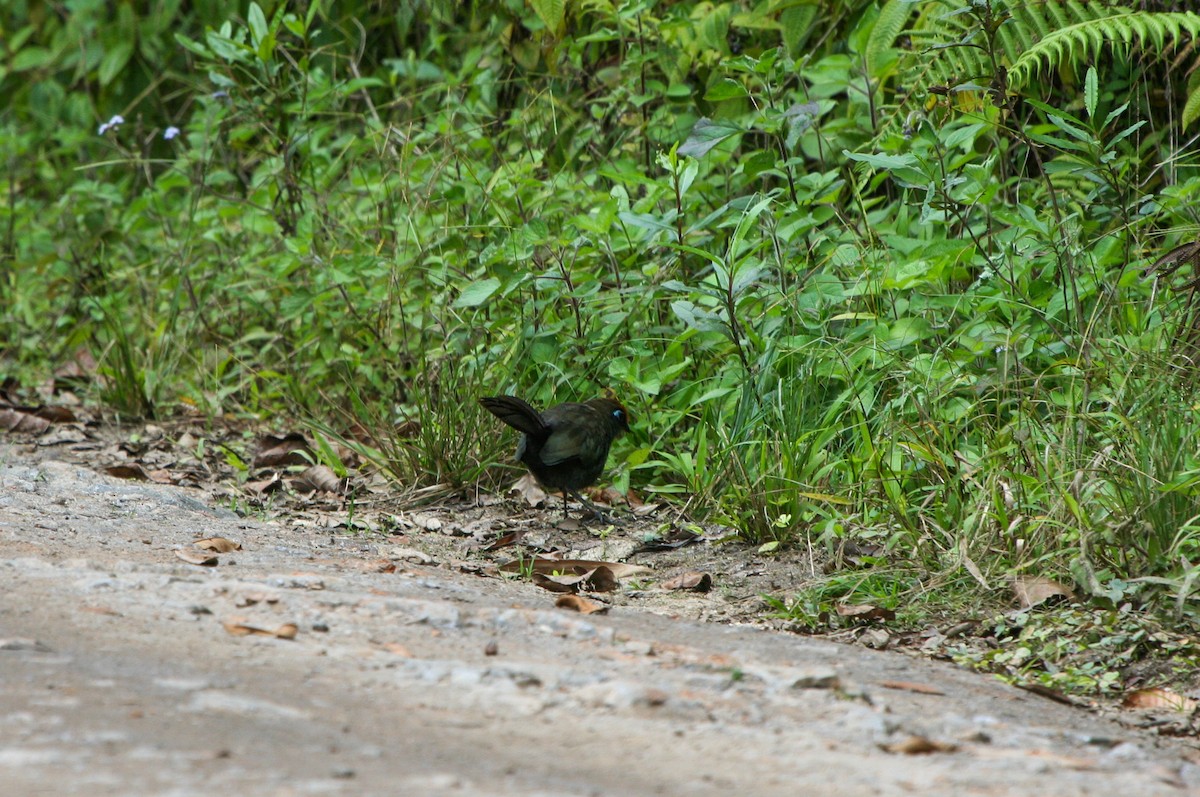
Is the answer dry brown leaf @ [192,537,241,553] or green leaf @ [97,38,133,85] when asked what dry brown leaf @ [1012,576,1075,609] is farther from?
green leaf @ [97,38,133,85]

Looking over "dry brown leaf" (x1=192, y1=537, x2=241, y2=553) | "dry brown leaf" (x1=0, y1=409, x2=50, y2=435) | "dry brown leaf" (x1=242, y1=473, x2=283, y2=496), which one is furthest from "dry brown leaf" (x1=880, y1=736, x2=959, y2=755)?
"dry brown leaf" (x1=0, y1=409, x2=50, y2=435)

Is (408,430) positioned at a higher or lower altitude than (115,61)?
lower

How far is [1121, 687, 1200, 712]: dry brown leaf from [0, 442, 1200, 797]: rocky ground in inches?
8.3

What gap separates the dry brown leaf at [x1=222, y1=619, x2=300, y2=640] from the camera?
2.71 m

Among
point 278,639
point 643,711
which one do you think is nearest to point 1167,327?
point 643,711

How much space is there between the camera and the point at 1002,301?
436cm

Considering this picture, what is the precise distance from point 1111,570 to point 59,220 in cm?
667

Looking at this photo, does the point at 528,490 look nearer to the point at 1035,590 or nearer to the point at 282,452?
the point at 282,452

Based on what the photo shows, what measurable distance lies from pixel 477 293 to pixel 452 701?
2.67 meters

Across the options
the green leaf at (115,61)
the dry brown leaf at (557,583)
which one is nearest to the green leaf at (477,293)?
the dry brown leaf at (557,583)

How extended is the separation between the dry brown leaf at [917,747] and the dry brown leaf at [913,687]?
0.44 meters

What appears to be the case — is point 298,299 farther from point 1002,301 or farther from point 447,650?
point 447,650

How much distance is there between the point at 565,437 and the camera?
455 centimetres

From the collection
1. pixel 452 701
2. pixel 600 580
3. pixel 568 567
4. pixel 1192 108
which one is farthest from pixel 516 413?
pixel 1192 108
